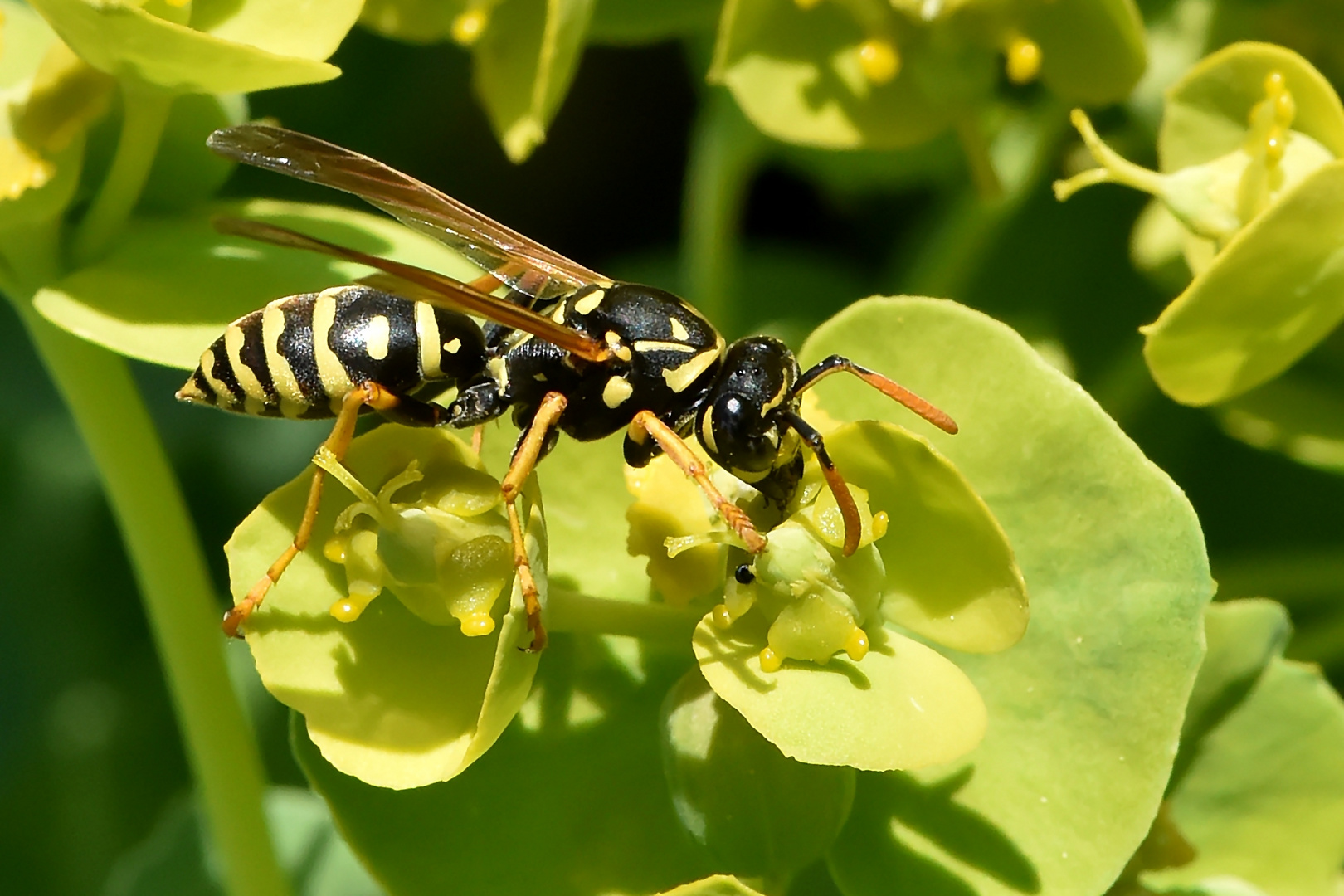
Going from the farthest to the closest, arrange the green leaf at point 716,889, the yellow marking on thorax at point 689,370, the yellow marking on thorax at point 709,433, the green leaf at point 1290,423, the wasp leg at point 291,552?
the green leaf at point 1290,423 → the yellow marking on thorax at point 689,370 → the yellow marking on thorax at point 709,433 → the wasp leg at point 291,552 → the green leaf at point 716,889

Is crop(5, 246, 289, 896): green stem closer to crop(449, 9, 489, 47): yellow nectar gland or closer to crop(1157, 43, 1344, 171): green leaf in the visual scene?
crop(449, 9, 489, 47): yellow nectar gland

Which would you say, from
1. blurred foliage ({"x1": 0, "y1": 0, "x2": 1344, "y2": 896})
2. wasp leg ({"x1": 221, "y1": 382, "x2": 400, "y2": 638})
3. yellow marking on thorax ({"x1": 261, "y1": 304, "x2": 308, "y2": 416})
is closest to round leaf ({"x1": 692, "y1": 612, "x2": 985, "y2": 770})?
blurred foliage ({"x1": 0, "y1": 0, "x2": 1344, "y2": 896})

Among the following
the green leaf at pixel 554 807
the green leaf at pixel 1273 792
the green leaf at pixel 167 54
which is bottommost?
the green leaf at pixel 1273 792

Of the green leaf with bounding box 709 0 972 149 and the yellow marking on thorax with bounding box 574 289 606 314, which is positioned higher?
the green leaf with bounding box 709 0 972 149

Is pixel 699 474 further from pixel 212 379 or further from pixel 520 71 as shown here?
pixel 520 71

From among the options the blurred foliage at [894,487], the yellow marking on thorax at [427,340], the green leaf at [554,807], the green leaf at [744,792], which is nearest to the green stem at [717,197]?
the blurred foliage at [894,487]

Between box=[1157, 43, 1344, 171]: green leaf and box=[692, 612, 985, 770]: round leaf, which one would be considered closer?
box=[692, 612, 985, 770]: round leaf

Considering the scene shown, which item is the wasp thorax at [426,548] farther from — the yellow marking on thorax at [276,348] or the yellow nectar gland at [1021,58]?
the yellow nectar gland at [1021,58]
